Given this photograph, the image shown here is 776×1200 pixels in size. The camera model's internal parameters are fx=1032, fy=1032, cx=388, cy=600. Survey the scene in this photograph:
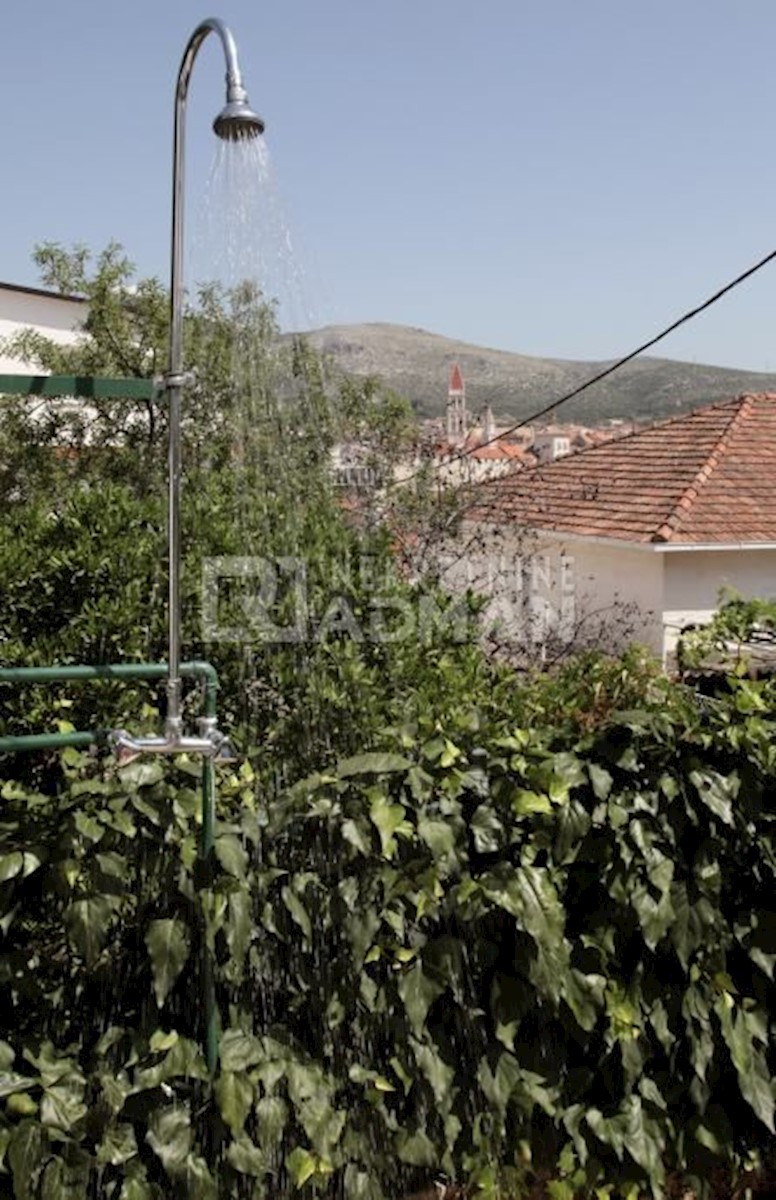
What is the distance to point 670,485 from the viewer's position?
41.1ft

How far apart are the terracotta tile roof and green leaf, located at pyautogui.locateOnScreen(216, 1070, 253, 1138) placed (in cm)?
781

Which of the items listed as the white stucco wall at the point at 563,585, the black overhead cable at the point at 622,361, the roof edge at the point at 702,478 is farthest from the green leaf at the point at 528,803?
the roof edge at the point at 702,478

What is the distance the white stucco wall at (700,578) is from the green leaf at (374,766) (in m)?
9.82

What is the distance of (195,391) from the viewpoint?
902cm

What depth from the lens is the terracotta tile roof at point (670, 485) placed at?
1152cm

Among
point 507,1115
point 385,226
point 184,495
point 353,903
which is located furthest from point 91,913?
point 385,226

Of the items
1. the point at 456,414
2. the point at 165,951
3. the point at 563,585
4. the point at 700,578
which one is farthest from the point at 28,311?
the point at 165,951

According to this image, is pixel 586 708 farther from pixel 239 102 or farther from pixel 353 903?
pixel 239 102

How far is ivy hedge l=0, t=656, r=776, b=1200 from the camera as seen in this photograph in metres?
1.83

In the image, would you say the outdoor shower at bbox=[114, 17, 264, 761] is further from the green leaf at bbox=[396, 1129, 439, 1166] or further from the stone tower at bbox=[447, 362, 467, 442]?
the stone tower at bbox=[447, 362, 467, 442]

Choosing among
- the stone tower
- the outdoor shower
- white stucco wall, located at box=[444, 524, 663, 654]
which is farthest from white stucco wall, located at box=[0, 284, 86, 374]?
the outdoor shower

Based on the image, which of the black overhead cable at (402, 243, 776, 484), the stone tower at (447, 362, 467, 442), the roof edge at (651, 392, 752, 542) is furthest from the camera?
the roof edge at (651, 392, 752, 542)

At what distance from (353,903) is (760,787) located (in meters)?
0.93

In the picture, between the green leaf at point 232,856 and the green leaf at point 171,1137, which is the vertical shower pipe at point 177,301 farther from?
the green leaf at point 171,1137
